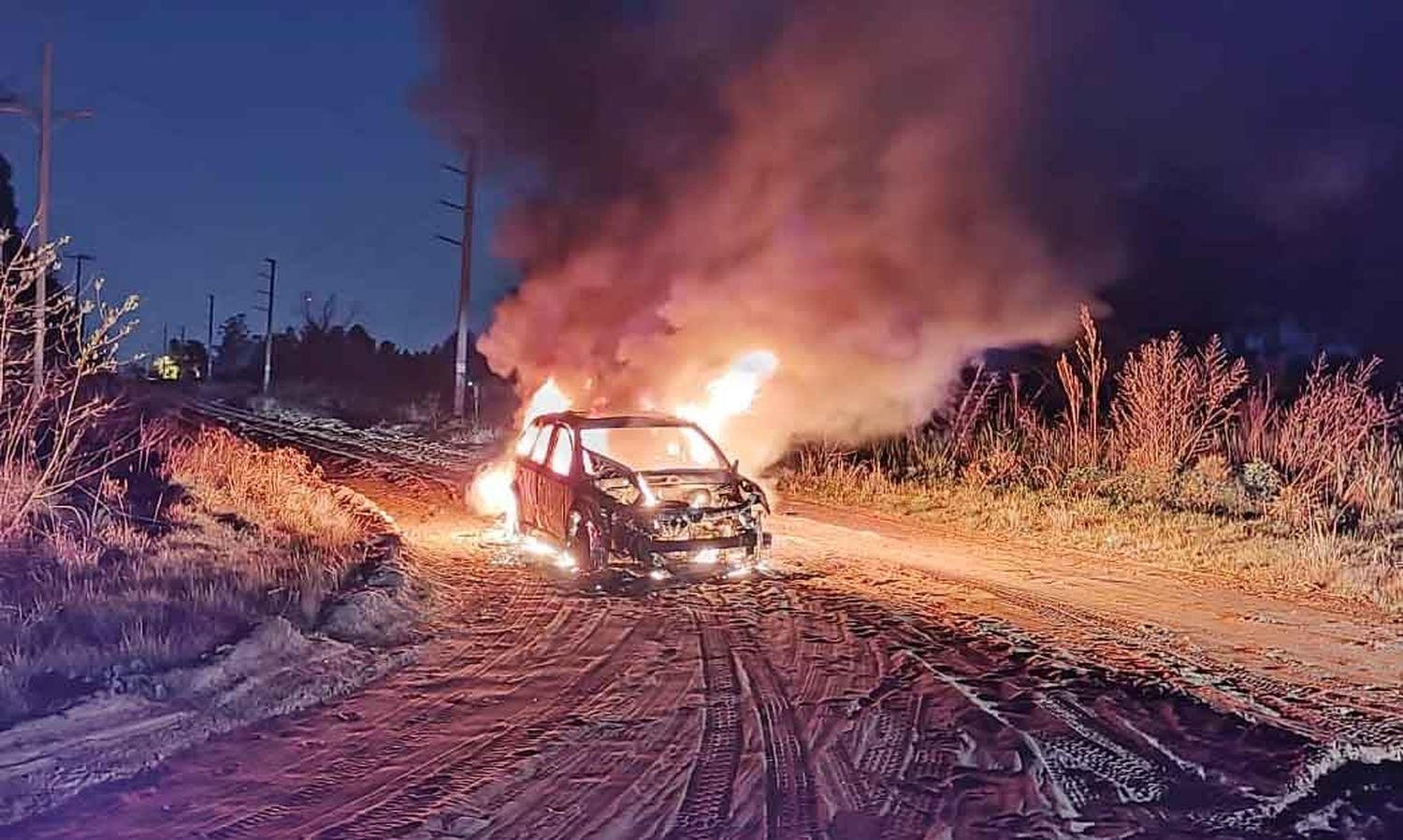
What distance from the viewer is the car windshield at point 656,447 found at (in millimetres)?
13891

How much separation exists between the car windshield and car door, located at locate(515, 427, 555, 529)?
0.70m

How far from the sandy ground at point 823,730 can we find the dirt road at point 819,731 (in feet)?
0.08

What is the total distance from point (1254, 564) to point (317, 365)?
7715 cm

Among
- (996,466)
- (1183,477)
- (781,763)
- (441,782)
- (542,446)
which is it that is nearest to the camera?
(441,782)

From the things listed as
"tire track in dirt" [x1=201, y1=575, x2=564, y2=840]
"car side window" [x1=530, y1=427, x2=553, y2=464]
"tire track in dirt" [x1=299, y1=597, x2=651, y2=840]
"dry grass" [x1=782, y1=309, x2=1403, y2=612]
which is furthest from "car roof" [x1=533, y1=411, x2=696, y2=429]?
"tire track in dirt" [x1=299, y1=597, x2=651, y2=840]

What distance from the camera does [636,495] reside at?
12.9 meters

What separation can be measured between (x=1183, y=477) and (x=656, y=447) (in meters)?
8.27

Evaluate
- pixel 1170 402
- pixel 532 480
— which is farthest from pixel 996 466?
pixel 532 480

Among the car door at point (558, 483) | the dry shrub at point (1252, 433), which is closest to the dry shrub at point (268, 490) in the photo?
the car door at point (558, 483)

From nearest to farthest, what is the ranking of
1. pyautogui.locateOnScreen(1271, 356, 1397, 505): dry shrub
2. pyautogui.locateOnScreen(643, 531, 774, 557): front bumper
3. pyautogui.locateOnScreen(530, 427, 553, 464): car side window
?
pyautogui.locateOnScreen(643, 531, 774, 557): front bumper → pyautogui.locateOnScreen(530, 427, 553, 464): car side window → pyautogui.locateOnScreen(1271, 356, 1397, 505): dry shrub

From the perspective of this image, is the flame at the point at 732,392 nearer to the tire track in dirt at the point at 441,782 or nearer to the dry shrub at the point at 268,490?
the dry shrub at the point at 268,490

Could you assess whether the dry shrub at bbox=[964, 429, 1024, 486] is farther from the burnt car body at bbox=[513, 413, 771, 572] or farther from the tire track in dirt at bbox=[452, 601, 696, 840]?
the tire track in dirt at bbox=[452, 601, 696, 840]

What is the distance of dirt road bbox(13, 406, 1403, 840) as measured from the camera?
5727mm

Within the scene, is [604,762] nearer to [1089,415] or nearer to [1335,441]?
[1335,441]
